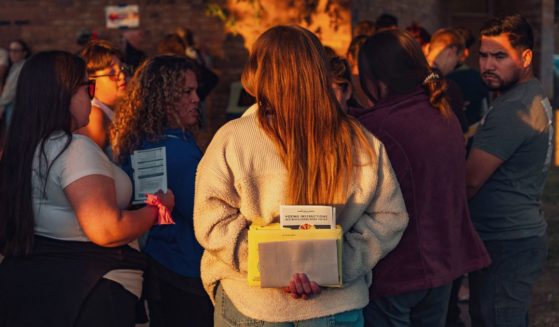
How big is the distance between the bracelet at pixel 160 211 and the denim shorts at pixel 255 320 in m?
0.55

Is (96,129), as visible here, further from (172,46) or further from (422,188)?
(172,46)

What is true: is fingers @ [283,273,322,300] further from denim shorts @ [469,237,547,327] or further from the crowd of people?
denim shorts @ [469,237,547,327]

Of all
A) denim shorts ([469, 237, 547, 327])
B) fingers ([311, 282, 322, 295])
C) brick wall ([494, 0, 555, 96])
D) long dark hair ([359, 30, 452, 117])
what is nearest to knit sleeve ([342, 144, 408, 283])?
fingers ([311, 282, 322, 295])

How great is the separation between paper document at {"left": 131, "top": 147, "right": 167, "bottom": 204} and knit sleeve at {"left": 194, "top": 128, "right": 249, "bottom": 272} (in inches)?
29.8

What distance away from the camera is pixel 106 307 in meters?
3.70

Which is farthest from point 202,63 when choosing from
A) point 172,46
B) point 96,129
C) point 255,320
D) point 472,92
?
point 255,320

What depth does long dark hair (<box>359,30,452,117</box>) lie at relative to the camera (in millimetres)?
3771

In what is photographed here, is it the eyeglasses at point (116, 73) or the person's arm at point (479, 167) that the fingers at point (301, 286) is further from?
the eyeglasses at point (116, 73)

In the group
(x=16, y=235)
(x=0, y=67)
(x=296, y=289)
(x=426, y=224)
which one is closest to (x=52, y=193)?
(x=16, y=235)

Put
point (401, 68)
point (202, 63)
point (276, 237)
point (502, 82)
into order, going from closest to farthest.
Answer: point (276, 237) → point (401, 68) → point (502, 82) → point (202, 63)

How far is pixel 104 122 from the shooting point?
4.90 meters

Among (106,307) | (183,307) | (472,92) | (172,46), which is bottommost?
(183,307)

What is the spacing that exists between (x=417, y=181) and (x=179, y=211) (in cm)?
104

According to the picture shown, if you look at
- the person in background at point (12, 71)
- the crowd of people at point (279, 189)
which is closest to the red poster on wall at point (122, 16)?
the person in background at point (12, 71)
